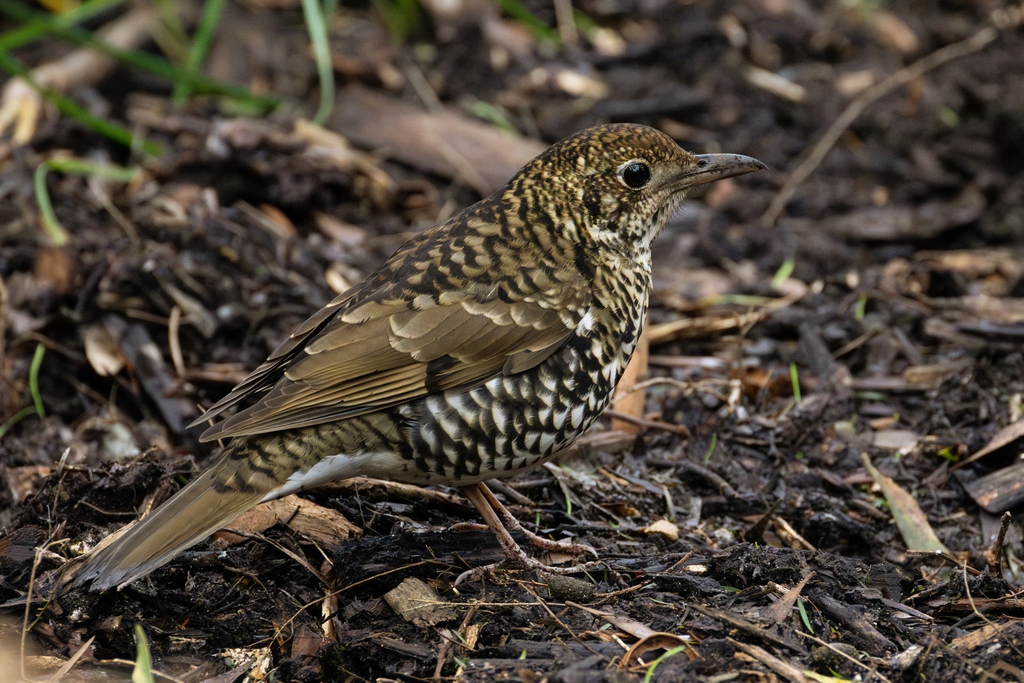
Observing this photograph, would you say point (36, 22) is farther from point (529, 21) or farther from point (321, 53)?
point (529, 21)

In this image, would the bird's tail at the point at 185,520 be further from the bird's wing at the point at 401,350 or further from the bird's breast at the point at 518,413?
the bird's breast at the point at 518,413

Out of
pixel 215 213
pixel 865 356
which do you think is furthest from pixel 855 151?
pixel 215 213

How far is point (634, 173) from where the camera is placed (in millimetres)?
3615

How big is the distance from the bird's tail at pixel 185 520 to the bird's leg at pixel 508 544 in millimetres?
749

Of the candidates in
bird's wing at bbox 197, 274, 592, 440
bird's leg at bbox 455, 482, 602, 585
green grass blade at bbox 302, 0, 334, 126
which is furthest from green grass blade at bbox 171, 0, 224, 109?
bird's leg at bbox 455, 482, 602, 585

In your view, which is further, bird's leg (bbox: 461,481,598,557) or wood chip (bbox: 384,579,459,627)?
bird's leg (bbox: 461,481,598,557)

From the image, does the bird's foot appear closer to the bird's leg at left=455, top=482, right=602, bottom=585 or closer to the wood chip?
the bird's leg at left=455, top=482, right=602, bottom=585

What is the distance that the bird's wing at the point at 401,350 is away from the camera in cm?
325

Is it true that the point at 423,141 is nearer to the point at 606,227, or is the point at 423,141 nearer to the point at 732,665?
the point at 606,227

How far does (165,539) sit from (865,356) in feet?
11.6

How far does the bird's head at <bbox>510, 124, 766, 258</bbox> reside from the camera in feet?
11.8

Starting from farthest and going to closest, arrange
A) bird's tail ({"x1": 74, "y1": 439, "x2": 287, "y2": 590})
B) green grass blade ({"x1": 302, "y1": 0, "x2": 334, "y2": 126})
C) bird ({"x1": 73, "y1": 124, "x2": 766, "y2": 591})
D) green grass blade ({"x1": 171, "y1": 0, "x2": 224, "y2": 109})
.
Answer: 1. green grass blade ({"x1": 171, "y1": 0, "x2": 224, "y2": 109})
2. green grass blade ({"x1": 302, "y1": 0, "x2": 334, "y2": 126})
3. bird ({"x1": 73, "y1": 124, "x2": 766, "y2": 591})
4. bird's tail ({"x1": 74, "y1": 439, "x2": 287, "y2": 590})

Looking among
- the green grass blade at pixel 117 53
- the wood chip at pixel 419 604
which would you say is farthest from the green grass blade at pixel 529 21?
the wood chip at pixel 419 604

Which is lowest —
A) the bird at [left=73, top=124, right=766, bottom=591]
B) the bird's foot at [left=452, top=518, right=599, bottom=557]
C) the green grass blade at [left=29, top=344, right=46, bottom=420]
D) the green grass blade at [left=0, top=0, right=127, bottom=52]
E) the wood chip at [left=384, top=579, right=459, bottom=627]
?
the bird's foot at [left=452, top=518, right=599, bottom=557]
